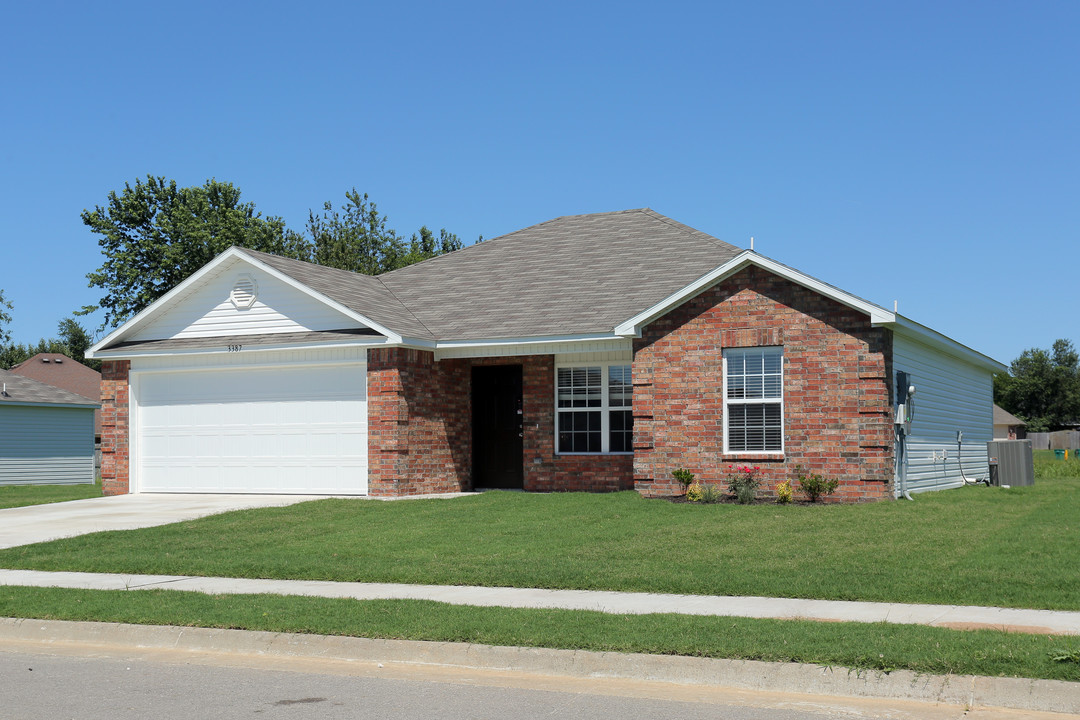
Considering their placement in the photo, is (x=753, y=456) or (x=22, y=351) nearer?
(x=753, y=456)

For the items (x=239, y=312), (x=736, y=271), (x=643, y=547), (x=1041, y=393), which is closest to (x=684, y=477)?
(x=736, y=271)

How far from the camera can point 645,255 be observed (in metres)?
24.1

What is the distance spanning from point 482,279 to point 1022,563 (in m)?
15.5

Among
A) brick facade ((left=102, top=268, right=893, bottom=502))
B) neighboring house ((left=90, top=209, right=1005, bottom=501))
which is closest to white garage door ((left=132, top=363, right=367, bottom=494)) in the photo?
neighboring house ((left=90, top=209, right=1005, bottom=501))

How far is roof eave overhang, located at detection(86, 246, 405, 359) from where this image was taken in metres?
20.3

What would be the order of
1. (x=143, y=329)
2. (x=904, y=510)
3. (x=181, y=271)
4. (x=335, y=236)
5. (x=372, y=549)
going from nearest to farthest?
(x=372, y=549), (x=904, y=510), (x=143, y=329), (x=181, y=271), (x=335, y=236)

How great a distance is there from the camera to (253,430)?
21.8m

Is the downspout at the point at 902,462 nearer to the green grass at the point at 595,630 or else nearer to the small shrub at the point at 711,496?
the small shrub at the point at 711,496

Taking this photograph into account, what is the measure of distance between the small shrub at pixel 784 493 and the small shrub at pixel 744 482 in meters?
0.43

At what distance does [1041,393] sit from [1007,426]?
17897 mm

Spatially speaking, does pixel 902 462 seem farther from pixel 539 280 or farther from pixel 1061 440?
pixel 1061 440

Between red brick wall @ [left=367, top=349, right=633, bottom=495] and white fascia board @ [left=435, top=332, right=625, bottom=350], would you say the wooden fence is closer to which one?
red brick wall @ [left=367, top=349, right=633, bottom=495]

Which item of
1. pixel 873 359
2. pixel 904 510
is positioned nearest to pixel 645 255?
pixel 873 359

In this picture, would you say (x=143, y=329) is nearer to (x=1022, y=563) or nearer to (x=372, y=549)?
(x=372, y=549)
